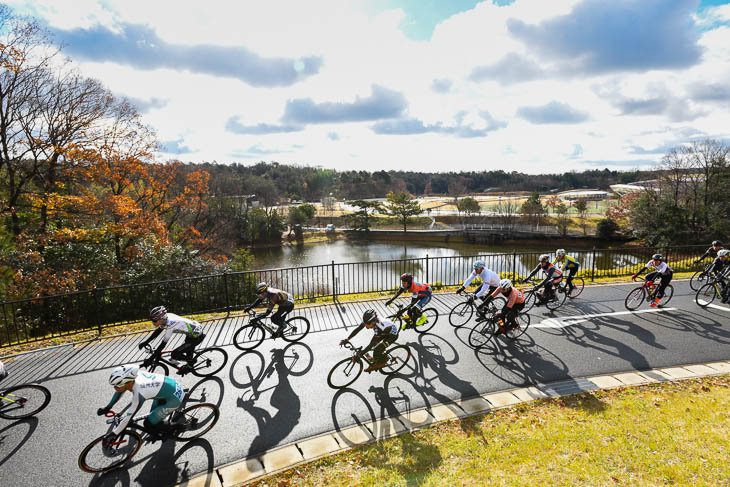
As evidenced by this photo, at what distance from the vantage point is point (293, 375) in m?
7.21

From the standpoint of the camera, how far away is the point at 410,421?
5777 millimetres

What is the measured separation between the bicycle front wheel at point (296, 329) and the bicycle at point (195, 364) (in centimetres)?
150

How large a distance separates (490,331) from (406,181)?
108006 millimetres

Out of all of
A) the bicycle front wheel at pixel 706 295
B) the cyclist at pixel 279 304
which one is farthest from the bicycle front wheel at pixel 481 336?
the bicycle front wheel at pixel 706 295

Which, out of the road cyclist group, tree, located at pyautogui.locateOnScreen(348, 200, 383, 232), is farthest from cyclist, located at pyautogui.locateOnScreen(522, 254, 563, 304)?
tree, located at pyautogui.locateOnScreen(348, 200, 383, 232)

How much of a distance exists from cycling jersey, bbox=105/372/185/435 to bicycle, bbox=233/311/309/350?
3.13m

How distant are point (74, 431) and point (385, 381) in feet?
16.9

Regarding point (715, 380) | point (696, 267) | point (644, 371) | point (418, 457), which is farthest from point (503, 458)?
point (696, 267)

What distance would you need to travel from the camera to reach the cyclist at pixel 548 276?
10234 millimetres

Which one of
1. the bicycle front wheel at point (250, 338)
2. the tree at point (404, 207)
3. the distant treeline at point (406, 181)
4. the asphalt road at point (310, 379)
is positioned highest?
the distant treeline at point (406, 181)

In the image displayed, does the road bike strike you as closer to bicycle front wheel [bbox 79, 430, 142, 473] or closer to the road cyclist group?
the road cyclist group

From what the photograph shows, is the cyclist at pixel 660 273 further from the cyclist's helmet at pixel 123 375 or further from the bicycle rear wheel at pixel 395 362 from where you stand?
the cyclist's helmet at pixel 123 375

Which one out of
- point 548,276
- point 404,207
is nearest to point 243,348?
point 548,276

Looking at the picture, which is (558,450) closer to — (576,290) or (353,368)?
(353,368)
